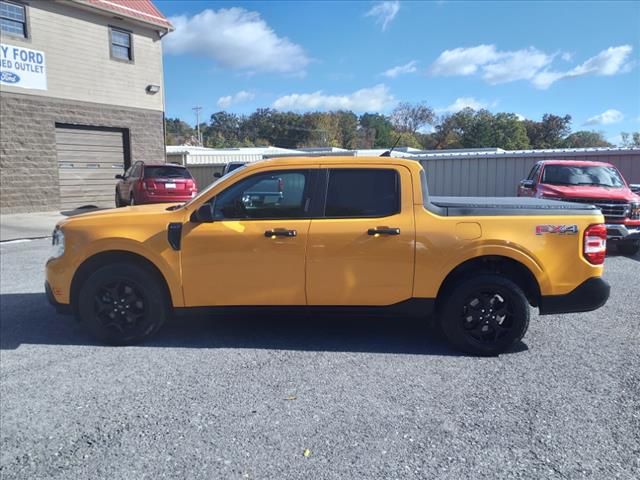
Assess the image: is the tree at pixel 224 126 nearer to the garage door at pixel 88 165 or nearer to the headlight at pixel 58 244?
the garage door at pixel 88 165

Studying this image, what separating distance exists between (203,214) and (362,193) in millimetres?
1453

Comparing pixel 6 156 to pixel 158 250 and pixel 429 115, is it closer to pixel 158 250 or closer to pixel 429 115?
pixel 158 250

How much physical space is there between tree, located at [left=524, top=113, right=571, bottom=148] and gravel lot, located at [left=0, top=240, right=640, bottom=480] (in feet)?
239

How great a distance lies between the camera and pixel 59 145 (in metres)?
17.8

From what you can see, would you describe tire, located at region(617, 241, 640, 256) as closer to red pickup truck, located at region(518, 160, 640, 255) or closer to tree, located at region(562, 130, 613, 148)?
red pickup truck, located at region(518, 160, 640, 255)

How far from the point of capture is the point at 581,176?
10.5m

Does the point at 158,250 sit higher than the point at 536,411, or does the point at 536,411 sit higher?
the point at 158,250

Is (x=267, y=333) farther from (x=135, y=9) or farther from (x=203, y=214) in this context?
(x=135, y=9)

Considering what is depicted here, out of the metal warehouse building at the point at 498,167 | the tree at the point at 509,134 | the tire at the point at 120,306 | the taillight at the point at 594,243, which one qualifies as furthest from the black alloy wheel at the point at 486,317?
the tree at the point at 509,134

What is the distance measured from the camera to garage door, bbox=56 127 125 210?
18.0 meters

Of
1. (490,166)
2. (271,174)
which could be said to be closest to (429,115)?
(490,166)

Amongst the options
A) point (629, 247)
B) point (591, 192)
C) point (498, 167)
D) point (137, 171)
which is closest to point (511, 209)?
point (591, 192)

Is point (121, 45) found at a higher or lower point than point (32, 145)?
higher

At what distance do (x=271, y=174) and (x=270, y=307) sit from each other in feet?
4.04
